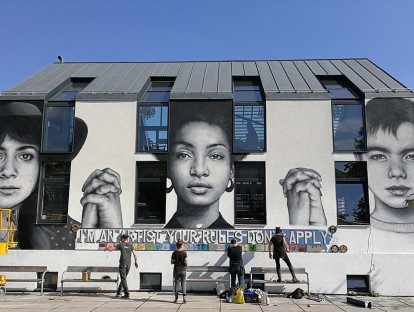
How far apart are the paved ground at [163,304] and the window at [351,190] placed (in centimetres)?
260

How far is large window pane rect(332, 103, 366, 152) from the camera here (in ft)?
45.5

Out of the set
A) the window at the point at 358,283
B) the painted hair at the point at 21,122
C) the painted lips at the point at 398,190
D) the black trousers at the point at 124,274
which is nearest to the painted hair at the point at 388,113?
the painted lips at the point at 398,190

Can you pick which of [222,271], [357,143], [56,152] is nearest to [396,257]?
[357,143]

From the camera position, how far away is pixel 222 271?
12.9m

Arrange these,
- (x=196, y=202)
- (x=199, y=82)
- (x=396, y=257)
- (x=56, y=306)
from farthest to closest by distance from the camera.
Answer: (x=199, y=82) → (x=196, y=202) → (x=396, y=257) → (x=56, y=306)

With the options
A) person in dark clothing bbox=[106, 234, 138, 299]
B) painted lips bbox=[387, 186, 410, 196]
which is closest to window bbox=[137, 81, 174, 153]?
person in dark clothing bbox=[106, 234, 138, 299]

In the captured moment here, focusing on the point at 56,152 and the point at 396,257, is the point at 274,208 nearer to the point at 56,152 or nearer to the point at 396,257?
the point at 396,257

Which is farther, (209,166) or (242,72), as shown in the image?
(242,72)

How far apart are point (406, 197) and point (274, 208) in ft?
13.6

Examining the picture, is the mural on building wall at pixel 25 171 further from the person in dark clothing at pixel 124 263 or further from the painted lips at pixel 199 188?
the painted lips at pixel 199 188

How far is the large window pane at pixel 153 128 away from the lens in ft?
46.6

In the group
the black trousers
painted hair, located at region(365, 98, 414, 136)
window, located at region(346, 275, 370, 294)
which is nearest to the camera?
the black trousers

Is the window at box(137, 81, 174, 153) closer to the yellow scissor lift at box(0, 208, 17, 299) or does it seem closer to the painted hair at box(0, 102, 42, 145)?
the painted hair at box(0, 102, 42, 145)

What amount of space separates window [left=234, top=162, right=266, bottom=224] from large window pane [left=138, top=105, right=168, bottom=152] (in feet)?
8.72
